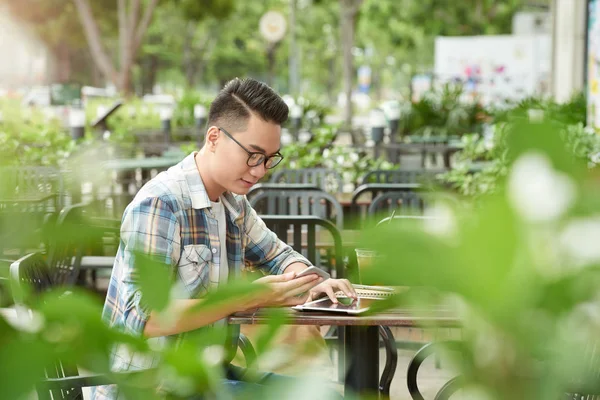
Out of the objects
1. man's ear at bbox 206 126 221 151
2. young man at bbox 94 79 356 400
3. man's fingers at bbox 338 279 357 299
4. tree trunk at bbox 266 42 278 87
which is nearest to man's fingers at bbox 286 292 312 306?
young man at bbox 94 79 356 400

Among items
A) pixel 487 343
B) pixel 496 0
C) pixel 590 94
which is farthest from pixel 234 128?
pixel 496 0

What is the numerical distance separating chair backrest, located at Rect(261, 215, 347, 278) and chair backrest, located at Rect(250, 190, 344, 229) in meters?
0.67

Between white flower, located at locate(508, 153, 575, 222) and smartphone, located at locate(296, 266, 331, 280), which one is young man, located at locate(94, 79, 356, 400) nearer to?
smartphone, located at locate(296, 266, 331, 280)

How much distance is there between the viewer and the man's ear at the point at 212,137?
10.2 feet

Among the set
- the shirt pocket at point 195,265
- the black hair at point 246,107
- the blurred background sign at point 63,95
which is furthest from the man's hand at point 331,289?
the blurred background sign at point 63,95

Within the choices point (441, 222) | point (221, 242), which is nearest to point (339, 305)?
point (221, 242)

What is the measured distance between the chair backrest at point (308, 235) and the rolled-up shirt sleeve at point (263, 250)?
38.8 inches

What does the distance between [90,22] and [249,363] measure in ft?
87.0

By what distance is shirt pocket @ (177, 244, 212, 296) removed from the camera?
2955 mm

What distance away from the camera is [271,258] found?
143 inches

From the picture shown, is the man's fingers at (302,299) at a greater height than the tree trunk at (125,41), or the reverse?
the tree trunk at (125,41)

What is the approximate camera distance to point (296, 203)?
20.4 feet

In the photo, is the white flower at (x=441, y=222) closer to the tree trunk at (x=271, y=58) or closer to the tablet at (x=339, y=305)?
the tablet at (x=339, y=305)

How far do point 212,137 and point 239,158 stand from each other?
5.0 inches
